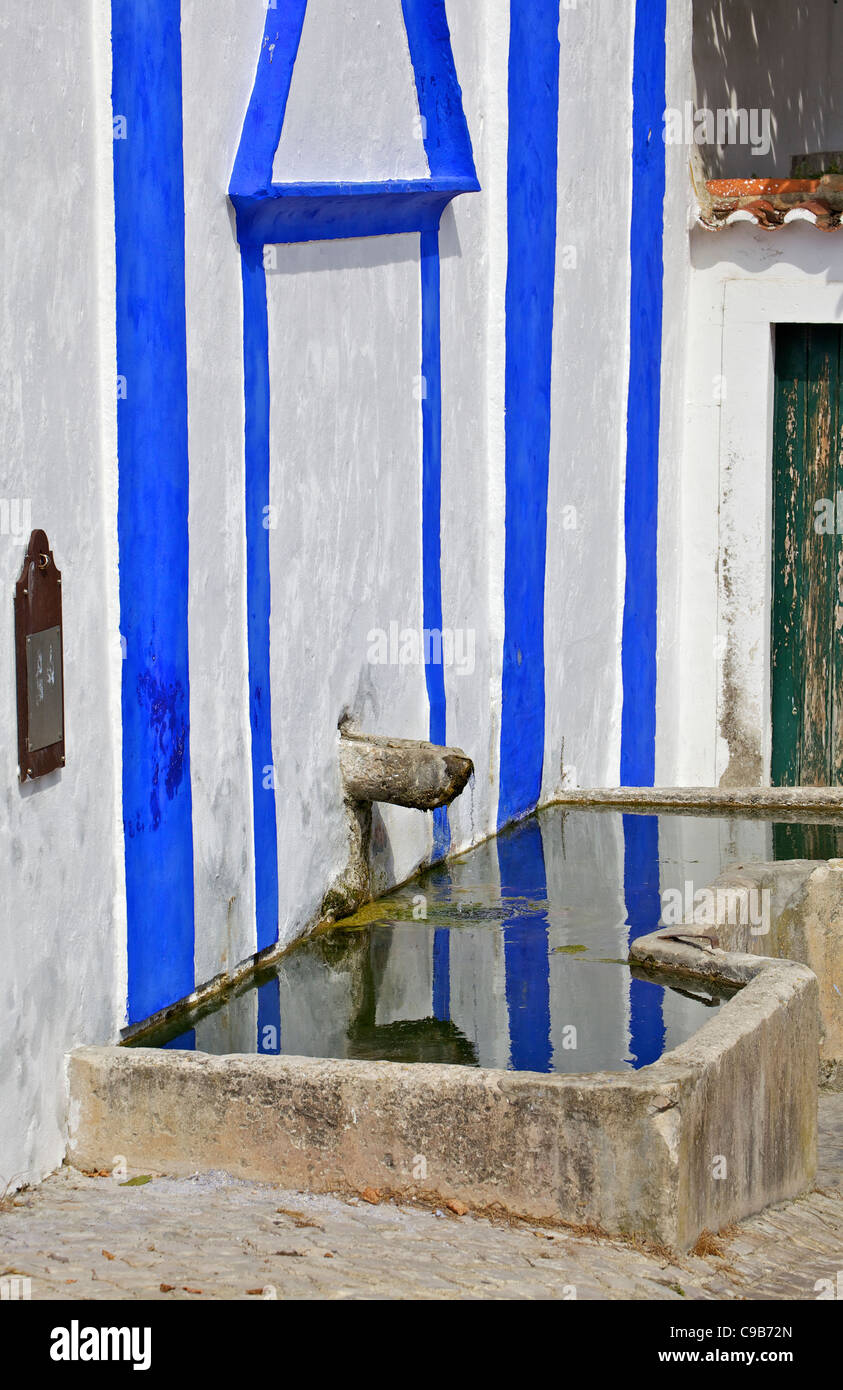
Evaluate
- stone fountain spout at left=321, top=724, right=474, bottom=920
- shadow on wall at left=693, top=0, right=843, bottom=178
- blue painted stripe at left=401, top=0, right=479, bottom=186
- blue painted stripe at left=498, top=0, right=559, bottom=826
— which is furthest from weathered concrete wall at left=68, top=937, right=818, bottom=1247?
shadow on wall at left=693, top=0, right=843, bottom=178

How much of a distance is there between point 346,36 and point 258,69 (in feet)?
2.12

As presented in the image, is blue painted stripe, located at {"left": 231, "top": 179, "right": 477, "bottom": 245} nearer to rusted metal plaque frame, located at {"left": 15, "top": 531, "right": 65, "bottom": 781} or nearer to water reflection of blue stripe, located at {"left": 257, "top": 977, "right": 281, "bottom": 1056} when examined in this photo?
rusted metal plaque frame, located at {"left": 15, "top": 531, "right": 65, "bottom": 781}

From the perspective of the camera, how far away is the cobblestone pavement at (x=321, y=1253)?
3.56 m

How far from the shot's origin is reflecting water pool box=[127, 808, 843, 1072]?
464cm

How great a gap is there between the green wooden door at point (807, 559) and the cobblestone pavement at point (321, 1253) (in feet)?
18.6

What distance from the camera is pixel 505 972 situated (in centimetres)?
526

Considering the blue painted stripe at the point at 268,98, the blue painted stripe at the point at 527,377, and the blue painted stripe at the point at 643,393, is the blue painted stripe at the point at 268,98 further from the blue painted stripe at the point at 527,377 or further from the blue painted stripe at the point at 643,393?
the blue painted stripe at the point at 643,393

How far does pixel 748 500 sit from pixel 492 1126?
5963 millimetres

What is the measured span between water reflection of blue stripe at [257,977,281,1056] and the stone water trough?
0.32 meters

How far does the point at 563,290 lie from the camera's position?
7.81 metres

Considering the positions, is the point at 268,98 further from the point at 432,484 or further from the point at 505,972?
the point at 505,972

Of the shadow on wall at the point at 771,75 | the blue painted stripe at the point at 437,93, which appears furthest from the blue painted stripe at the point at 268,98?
the shadow on wall at the point at 771,75
